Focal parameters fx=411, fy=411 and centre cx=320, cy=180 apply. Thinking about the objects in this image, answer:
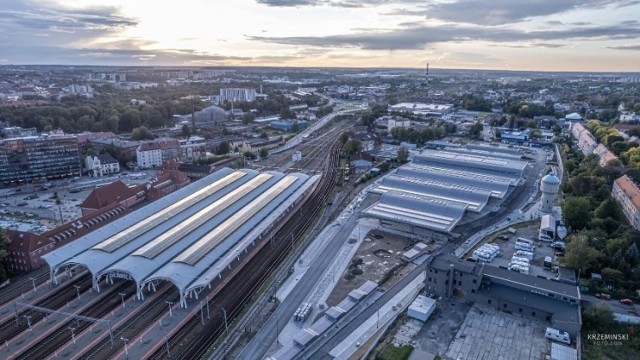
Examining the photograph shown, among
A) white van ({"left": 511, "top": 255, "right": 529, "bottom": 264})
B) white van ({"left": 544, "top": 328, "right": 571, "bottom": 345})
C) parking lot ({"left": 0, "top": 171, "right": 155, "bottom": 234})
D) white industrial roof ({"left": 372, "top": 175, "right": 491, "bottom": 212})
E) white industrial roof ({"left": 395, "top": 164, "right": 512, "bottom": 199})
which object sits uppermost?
white industrial roof ({"left": 395, "top": 164, "right": 512, "bottom": 199})

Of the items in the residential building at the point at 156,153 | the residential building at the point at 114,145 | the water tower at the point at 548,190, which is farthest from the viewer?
the residential building at the point at 114,145

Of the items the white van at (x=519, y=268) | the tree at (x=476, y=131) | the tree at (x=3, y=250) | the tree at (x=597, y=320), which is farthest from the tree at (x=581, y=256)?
the tree at (x=476, y=131)

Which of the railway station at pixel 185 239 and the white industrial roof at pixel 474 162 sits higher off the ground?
the white industrial roof at pixel 474 162

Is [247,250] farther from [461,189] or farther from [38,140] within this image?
[38,140]

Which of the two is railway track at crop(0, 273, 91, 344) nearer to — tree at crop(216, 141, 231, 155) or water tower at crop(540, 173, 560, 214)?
tree at crop(216, 141, 231, 155)

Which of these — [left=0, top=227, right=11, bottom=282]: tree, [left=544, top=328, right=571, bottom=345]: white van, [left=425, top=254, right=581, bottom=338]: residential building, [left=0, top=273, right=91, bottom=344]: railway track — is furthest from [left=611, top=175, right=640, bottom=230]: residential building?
[left=0, top=227, right=11, bottom=282]: tree

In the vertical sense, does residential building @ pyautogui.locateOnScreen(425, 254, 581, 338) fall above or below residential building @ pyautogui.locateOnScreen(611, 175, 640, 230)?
below

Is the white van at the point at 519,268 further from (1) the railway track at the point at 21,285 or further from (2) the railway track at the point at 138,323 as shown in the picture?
(1) the railway track at the point at 21,285
